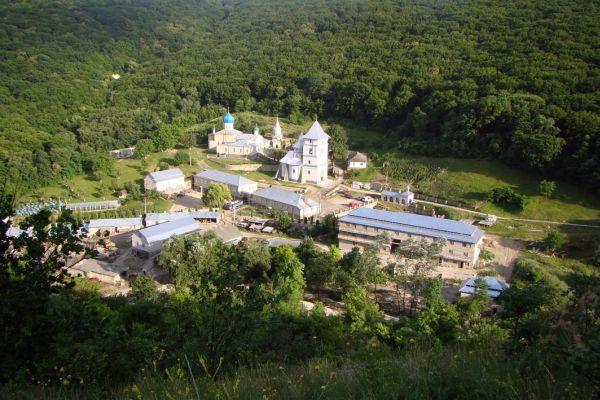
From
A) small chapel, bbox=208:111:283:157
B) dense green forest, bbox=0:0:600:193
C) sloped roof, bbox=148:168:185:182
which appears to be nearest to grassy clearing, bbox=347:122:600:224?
dense green forest, bbox=0:0:600:193

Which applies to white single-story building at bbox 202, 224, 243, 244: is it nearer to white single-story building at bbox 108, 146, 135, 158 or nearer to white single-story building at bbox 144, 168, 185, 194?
white single-story building at bbox 144, 168, 185, 194

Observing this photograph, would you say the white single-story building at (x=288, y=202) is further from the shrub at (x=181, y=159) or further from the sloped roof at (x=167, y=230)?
the shrub at (x=181, y=159)

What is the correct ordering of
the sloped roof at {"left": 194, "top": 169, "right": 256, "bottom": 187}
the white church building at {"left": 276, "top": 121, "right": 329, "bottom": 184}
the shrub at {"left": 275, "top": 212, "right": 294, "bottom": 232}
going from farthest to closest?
the white church building at {"left": 276, "top": 121, "right": 329, "bottom": 184}, the sloped roof at {"left": 194, "top": 169, "right": 256, "bottom": 187}, the shrub at {"left": 275, "top": 212, "right": 294, "bottom": 232}

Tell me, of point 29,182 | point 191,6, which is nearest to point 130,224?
point 29,182

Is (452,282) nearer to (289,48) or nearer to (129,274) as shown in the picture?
(129,274)

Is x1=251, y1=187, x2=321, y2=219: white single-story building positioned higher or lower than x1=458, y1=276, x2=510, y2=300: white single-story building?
lower

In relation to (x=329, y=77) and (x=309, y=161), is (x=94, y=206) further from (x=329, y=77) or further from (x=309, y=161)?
(x=329, y=77)

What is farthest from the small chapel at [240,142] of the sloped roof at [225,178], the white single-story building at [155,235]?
the white single-story building at [155,235]
